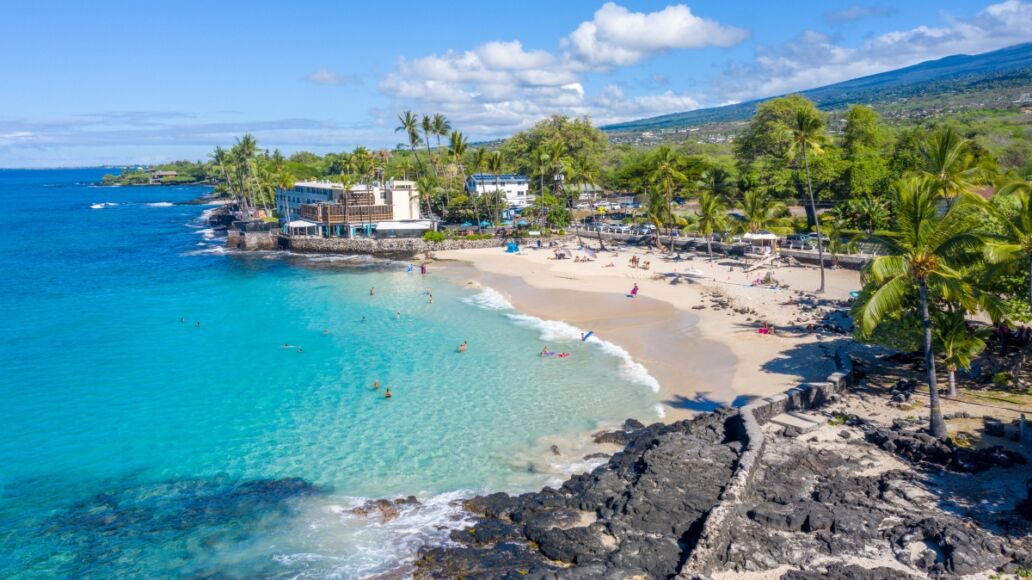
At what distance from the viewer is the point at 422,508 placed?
63.1 feet

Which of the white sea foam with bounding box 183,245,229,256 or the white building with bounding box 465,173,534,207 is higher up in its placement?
the white building with bounding box 465,173,534,207

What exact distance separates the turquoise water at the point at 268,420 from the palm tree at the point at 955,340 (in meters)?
10.1

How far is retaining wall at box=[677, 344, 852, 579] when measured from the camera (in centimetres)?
1441

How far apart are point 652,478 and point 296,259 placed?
5496 centimetres

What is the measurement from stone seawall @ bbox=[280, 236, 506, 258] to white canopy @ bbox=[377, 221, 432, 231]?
5.98 ft

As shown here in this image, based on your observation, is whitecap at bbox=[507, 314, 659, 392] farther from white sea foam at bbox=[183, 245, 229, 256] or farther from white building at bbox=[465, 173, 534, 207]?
white building at bbox=[465, 173, 534, 207]

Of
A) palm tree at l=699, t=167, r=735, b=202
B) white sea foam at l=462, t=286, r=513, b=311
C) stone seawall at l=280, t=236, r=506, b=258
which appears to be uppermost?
palm tree at l=699, t=167, r=735, b=202

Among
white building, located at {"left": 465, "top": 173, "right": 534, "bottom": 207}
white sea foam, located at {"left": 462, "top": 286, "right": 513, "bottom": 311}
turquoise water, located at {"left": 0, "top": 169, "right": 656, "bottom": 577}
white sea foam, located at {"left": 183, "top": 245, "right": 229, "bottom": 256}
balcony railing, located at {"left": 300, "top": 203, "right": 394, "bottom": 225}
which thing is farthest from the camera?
white building, located at {"left": 465, "top": 173, "right": 534, "bottom": 207}

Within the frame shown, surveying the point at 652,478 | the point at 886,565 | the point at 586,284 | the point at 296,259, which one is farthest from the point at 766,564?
the point at 296,259

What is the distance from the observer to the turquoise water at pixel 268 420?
1812 centimetres

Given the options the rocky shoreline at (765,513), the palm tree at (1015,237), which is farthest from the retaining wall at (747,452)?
the palm tree at (1015,237)

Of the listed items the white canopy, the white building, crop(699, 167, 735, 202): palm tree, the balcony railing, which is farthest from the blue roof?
crop(699, 167, 735, 202): palm tree

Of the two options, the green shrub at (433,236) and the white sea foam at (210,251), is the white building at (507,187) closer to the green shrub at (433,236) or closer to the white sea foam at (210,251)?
the green shrub at (433,236)

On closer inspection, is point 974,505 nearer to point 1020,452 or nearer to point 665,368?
point 1020,452
